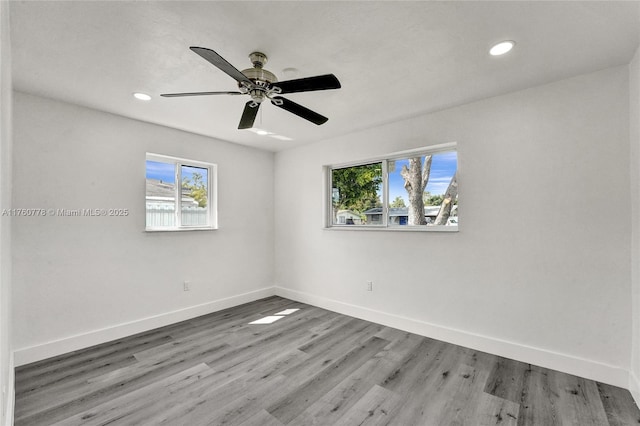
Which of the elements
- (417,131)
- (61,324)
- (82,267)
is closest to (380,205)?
(417,131)

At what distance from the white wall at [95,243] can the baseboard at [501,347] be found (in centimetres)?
203

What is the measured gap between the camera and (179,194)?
3.74m

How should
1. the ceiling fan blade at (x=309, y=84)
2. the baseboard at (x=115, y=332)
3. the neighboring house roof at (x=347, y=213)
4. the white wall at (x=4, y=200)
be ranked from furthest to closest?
the neighboring house roof at (x=347, y=213) → the baseboard at (x=115, y=332) → the ceiling fan blade at (x=309, y=84) → the white wall at (x=4, y=200)

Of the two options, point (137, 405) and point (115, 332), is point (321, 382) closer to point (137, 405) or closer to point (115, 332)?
point (137, 405)

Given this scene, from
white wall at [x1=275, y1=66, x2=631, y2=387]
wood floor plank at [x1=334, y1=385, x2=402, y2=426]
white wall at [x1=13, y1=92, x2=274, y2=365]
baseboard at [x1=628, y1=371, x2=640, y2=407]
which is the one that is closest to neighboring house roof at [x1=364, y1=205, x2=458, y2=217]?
white wall at [x1=275, y1=66, x2=631, y2=387]

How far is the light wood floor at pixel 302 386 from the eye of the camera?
1864mm

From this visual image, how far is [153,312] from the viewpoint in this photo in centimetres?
336

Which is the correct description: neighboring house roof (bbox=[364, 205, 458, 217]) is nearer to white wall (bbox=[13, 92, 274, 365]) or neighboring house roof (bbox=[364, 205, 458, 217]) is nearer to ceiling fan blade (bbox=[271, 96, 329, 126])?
ceiling fan blade (bbox=[271, 96, 329, 126])

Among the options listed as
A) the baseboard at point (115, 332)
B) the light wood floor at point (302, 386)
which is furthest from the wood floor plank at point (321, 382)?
the baseboard at point (115, 332)

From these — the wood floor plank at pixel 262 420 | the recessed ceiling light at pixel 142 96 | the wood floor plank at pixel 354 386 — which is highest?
the recessed ceiling light at pixel 142 96

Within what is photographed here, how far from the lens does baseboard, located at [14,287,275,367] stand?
256 centimetres

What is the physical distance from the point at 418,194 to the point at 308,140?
69.3 inches

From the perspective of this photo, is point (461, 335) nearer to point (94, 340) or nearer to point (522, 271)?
point (522, 271)

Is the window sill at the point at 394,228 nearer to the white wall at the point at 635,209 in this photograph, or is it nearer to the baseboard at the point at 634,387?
the white wall at the point at 635,209
